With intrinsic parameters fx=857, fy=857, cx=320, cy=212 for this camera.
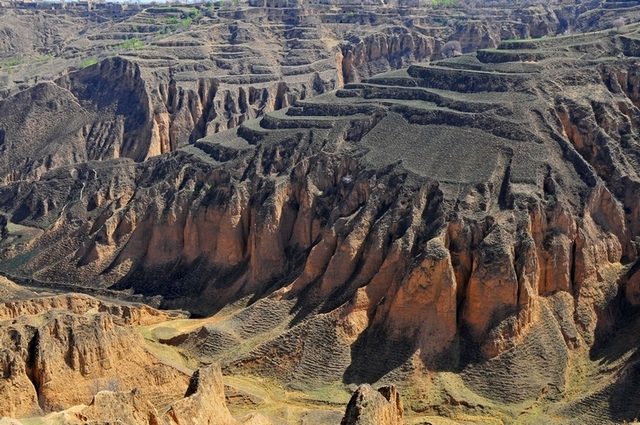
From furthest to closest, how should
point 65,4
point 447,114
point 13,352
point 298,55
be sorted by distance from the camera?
1. point 65,4
2. point 298,55
3. point 447,114
4. point 13,352

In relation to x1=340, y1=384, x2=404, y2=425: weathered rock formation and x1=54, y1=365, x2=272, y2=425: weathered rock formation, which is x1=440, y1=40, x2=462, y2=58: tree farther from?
x1=340, y1=384, x2=404, y2=425: weathered rock formation

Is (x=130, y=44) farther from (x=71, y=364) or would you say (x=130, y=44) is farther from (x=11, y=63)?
(x=71, y=364)

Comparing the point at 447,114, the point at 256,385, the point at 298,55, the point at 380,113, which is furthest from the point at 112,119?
the point at 256,385

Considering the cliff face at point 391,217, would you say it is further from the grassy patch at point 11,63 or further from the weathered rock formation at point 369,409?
the grassy patch at point 11,63

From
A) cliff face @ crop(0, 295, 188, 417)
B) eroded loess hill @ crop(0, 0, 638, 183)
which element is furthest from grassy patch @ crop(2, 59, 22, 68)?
cliff face @ crop(0, 295, 188, 417)

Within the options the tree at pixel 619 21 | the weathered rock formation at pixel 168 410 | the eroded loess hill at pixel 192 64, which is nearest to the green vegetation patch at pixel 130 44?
the eroded loess hill at pixel 192 64

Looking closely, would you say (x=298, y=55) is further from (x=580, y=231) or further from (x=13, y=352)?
(x=13, y=352)

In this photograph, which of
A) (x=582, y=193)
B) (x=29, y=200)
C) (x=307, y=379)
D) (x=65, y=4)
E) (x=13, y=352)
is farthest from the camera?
(x=65, y=4)

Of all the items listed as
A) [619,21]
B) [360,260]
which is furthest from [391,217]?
[619,21]
